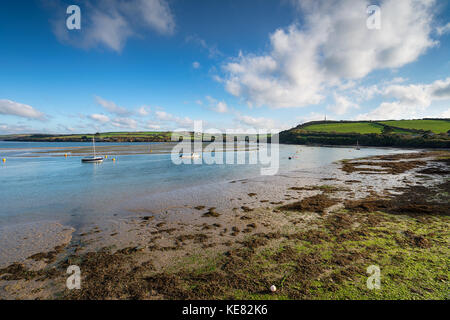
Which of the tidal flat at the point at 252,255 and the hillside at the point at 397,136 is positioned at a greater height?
the hillside at the point at 397,136

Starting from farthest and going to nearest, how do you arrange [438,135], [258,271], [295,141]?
[295,141] < [438,135] < [258,271]

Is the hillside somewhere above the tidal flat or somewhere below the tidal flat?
above

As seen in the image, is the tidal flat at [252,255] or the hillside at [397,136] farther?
the hillside at [397,136]

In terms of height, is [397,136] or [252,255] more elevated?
[397,136]

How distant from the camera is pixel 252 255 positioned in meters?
7.20

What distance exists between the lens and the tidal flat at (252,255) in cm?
540

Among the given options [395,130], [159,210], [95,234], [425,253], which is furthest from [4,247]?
[395,130]

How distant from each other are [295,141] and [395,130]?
5950cm

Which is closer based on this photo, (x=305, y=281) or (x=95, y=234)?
(x=305, y=281)

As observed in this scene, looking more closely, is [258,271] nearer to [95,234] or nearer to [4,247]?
[95,234]

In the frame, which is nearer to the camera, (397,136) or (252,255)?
(252,255)

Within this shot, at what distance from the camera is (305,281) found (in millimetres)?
5586

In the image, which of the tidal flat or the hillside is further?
the hillside

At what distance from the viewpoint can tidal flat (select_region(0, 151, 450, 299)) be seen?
5402mm
